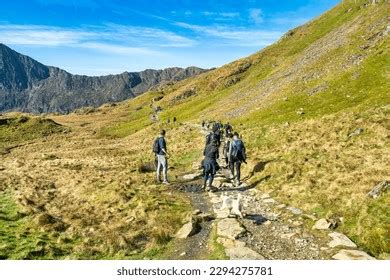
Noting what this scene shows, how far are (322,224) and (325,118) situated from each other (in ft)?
88.9

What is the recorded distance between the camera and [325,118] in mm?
42500

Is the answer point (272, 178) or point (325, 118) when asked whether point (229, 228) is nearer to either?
point (272, 178)

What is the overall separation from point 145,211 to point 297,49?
341ft

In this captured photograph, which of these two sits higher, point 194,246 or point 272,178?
point 272,178

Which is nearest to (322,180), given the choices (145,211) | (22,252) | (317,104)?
(145,211)

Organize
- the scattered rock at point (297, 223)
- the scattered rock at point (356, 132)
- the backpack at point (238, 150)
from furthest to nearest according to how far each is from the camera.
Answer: the scattered rock at point (356, 132) → the backpack at point (238, 150) → the scattered rock at point (297, 223)

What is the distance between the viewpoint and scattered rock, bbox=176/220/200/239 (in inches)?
680

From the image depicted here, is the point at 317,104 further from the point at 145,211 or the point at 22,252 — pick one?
the point at 22,252

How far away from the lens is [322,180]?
22.8 metres

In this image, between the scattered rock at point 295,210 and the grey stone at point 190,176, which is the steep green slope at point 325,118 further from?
the grey stone at point 190,176

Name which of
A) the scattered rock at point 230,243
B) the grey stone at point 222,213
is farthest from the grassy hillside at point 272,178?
the scattered rock at point 230,243

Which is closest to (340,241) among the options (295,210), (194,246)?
(295,210)

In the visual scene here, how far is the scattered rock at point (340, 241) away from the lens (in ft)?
49.5
